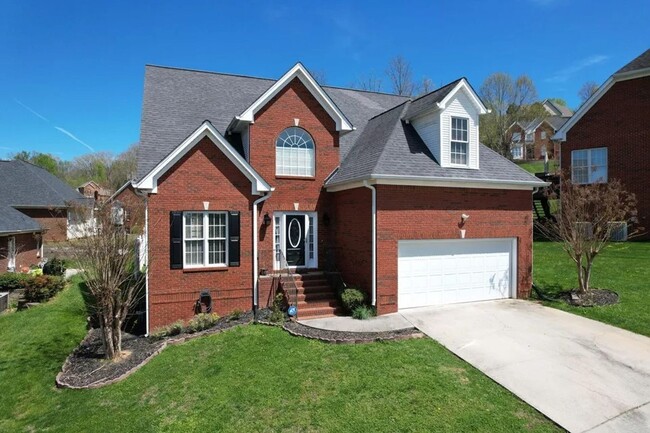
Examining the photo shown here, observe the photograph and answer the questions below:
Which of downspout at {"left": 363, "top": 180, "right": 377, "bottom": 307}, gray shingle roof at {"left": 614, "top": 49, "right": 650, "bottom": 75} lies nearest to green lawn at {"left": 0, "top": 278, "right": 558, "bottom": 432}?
downspout at {"left": 363, "top": 180, "right": 377, "bottom": 307}

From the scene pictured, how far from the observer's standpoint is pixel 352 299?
1201 centimetres

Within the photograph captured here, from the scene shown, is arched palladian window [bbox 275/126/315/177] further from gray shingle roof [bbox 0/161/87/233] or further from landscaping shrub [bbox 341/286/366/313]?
gray shingle roof [bbox 0/161/87/233]

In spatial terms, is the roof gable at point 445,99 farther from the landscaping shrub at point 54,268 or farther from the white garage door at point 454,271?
the landscaping shrub at point 54,268

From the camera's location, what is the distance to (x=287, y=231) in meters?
14.4

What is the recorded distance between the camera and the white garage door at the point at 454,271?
1256 centimetres

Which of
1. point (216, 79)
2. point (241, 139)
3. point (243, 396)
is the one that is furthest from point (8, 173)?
point (243, 396)

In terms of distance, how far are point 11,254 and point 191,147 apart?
15.6 m

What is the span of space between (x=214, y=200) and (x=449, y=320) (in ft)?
26.2

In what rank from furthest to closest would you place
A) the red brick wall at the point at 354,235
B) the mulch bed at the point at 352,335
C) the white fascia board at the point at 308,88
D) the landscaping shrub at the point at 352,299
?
the white fascia board at the point at 308,88, the red brick wall at the point at 354,235, the landscaping shrub at the point at 352,299, the mulch bed at the point at 352,335

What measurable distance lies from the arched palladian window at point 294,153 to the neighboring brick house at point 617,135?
16864mm

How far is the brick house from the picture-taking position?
2022 cm

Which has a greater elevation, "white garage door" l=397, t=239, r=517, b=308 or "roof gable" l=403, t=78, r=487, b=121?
"roof gable" l=403, t=78, r=487, b=121

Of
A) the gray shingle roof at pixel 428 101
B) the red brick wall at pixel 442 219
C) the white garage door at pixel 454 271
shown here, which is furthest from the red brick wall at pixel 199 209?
the gray shingle roof at pixel 428 101

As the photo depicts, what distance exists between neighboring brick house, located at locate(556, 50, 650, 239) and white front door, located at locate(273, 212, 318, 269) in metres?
17.2
